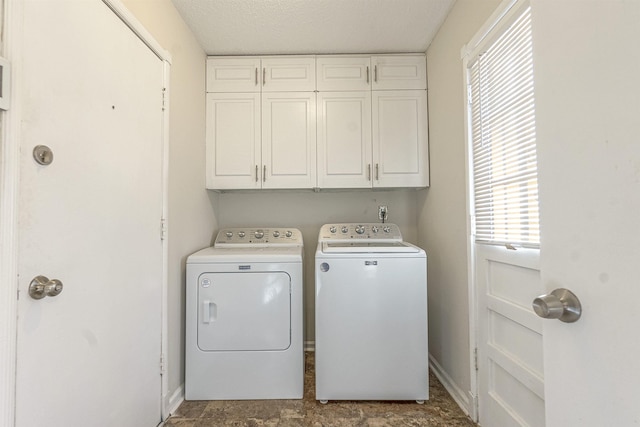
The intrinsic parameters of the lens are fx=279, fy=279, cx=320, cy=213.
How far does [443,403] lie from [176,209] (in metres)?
2.01

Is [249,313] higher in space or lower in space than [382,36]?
lower

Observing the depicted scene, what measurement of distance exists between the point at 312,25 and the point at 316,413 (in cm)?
246

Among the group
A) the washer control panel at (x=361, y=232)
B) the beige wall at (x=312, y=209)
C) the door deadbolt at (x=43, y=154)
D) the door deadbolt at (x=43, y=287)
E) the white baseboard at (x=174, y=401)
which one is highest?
the door deadbolt at (x=43, y=154)

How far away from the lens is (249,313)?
5.70 feet

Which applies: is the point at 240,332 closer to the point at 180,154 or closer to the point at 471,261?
the point at 180,154

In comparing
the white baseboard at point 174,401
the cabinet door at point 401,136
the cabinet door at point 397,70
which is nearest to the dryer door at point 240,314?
the white baseboard at point 174,401

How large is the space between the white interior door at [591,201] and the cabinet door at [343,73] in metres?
1.70

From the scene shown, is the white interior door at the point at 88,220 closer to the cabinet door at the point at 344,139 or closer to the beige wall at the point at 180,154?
the beige wall at the point at 180,154

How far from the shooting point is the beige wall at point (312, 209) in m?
2.51

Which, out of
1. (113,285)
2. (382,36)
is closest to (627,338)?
(113,285)

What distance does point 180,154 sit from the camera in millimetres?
1763

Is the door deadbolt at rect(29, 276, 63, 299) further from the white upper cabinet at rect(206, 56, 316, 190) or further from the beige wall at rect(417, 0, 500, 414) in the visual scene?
the beige wall at rect(417, 0, 500, 414)

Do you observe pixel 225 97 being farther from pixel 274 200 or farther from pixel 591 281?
pixel 591 281

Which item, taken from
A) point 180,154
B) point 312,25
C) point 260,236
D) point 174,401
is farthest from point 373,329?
point 312,25
